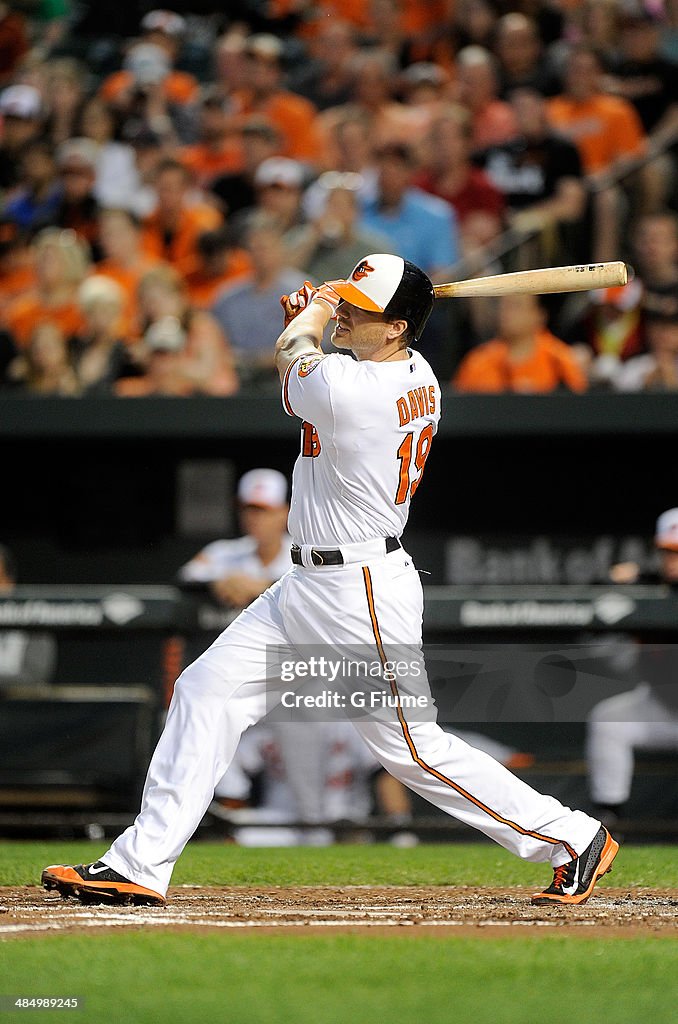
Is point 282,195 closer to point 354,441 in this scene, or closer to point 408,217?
point 408,217

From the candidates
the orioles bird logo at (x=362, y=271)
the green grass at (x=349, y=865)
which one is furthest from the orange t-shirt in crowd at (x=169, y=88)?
the orioles bird logo at (x=362, y=271)

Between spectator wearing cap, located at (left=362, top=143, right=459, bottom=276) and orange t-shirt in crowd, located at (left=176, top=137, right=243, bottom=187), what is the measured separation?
1310 mm

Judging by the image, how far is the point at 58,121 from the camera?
34.1 ft

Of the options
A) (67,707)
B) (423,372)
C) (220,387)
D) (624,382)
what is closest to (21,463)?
→ (220,387)

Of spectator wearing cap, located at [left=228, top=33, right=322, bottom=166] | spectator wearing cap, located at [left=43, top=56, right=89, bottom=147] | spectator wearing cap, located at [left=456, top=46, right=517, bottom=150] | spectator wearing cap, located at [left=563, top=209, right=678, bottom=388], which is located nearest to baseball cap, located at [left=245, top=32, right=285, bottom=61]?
spectator wearing cap, located at [left=228, top=33, right=322, bottom=166]

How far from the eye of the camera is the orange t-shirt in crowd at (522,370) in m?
7.40

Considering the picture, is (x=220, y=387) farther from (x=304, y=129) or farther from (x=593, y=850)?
(x=593, y=850)

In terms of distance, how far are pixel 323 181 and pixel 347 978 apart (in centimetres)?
680

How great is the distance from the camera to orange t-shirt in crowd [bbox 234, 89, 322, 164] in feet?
32.5

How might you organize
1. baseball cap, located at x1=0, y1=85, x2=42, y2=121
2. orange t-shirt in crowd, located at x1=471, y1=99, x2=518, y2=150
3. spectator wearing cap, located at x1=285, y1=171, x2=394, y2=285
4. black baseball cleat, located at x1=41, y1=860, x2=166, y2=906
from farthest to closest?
baseball cap, located at x1=0, y1=85, x2=42, y2=121, orange t-shirt in crowd, located at x1=471, y1=99, x2=518, y2=150, spectator wearing cap, located at x1=285, y1=171, x2=394, y2=285, black baseball cleat, located at x1=41, y1=860, x2=166, y2=906

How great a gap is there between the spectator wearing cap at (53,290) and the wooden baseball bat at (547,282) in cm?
471

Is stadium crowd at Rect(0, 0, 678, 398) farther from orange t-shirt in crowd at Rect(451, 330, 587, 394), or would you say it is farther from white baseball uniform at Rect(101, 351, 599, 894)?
white baseball uniform at Rect(101, 351, 599, 894)

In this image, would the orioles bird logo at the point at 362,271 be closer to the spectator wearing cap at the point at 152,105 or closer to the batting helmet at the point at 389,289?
the batting helmet at the point at 389,289

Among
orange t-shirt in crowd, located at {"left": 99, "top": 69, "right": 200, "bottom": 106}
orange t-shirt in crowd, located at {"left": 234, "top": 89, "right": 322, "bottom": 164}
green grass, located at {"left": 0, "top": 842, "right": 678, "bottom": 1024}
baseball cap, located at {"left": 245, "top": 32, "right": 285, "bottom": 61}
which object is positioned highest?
baseball cap, located at {"left": 245, "top": 32, "right": 285, "bottom": 61}
